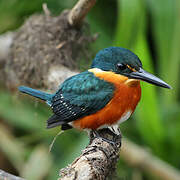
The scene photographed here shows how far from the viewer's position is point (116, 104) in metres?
2.52

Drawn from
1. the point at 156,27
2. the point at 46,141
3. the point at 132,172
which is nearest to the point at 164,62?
the point at 156,27

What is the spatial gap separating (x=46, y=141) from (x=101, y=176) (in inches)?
83.7

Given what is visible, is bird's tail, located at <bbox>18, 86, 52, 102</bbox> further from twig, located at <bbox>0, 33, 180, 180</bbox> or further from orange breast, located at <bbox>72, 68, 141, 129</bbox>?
twig, located at <bbox>0, 33, 180, 180</bbox>

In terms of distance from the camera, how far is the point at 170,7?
3.91 m

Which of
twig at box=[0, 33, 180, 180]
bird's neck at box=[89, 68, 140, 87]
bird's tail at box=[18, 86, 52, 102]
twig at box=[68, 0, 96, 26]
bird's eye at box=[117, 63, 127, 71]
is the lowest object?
twig at box=[0, 33, 180, 180]

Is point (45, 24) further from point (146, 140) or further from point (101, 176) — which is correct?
point (101, 176)

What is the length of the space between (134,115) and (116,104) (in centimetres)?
130

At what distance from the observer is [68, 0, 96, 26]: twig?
9.72ft

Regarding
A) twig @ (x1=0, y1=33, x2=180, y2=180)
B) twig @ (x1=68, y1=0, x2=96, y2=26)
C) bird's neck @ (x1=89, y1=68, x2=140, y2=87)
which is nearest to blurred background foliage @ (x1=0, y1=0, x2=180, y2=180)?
twig @ (x1=0, y1=33, x2=180, y2=180)

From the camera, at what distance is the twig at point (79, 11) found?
9.72 ft

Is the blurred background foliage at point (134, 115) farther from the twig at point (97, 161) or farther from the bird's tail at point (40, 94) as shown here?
the twig at point (97, 161)

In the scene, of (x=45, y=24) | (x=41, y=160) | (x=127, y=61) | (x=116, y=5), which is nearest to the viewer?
(x=127, y=61)

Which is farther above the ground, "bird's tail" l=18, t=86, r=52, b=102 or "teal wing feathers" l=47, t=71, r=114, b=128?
"teal wing feathers" l=47, t=71, r=114, b=128

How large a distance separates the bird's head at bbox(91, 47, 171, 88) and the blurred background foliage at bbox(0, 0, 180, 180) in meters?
0.88
